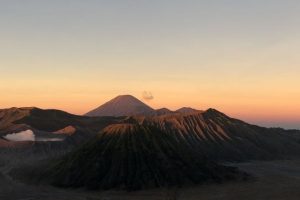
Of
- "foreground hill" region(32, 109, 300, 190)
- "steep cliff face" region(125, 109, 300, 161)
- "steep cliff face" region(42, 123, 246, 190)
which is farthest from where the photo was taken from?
"steep cliff face" region(125, 109, 300, 161)

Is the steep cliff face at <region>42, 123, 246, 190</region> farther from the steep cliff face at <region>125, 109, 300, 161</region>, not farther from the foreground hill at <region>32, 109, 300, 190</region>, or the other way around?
the steep cliff face at <region>125, 109, 300, 161</region>

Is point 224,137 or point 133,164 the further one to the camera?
point 224,137

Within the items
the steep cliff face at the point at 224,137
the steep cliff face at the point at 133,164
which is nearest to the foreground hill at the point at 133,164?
the steep cliff face at the point at 133,164

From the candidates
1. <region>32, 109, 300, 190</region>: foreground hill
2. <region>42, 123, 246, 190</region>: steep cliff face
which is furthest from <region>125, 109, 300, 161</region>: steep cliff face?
<region>42, 123, 246, 190</region>: steep cliff face

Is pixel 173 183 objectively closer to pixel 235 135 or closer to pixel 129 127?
pixel 129 127

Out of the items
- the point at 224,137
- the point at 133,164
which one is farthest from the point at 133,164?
the point at 224,137

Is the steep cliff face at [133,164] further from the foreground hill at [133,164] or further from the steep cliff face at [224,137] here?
the steep cliff face at [224,137]

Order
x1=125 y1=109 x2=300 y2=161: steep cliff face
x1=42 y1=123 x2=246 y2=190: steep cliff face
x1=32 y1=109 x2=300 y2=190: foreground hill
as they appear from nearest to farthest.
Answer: x1=42 y1=123 x2=246 y2=190: steep cliff face < x1=32 y1=109 x2=300 y2=190: foreground hill < x1=125 y1=109 x2=300 y2=161: steep cliff face

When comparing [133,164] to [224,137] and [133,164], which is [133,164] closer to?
[133,164]

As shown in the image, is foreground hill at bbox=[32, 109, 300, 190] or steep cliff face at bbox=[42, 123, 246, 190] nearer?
steep cliff face at bbox=[42, 123, 246, 190]
